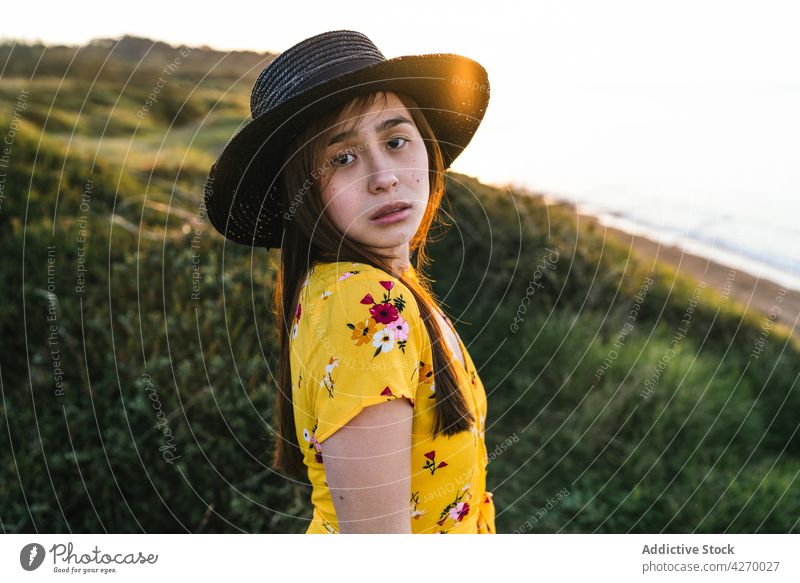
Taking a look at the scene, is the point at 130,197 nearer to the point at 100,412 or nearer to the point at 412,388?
the point at 100,412

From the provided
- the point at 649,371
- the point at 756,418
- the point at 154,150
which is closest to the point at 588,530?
the point at 649,371

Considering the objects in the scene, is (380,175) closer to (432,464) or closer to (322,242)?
(322,242)

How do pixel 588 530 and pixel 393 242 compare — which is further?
pixel 588 530

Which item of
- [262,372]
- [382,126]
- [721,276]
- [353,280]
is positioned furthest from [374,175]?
[721,276]

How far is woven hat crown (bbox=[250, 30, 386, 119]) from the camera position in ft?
4.98

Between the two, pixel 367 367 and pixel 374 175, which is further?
pixel 374 175

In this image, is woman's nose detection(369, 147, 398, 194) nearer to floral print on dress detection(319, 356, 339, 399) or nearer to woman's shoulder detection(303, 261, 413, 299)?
woman's shoulder detection(303, 261, 413, 299)

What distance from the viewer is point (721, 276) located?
487 centimetres

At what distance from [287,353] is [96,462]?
67.6 inches

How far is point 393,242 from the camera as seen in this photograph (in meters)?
1.51

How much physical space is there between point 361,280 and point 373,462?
1.09ft

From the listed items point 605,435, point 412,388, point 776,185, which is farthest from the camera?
point 776,185

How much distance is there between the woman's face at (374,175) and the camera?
1439mm

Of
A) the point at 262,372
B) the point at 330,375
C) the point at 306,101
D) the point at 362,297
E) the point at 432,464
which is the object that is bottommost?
the point at 262,372
